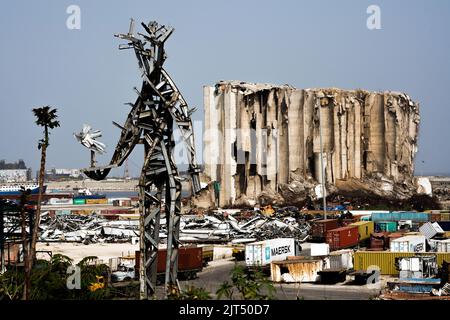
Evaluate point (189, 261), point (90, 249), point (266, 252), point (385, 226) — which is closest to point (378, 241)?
point (266, 252)

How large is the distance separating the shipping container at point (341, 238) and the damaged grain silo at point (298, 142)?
64.2 meters

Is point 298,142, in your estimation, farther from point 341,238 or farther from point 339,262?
point 339,262

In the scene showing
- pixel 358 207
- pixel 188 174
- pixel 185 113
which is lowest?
pixel 358 207

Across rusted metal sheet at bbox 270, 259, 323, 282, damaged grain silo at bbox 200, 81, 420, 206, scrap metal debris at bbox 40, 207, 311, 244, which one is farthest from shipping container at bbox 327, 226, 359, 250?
damaged grain silo at bbox 200, 81, 420, 206

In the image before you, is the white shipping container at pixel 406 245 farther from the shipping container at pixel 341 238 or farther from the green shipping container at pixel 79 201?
the green shipping container at pixel 79 201

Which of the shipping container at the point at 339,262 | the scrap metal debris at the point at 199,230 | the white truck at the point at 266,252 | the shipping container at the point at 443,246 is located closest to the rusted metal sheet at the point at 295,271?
the shipping container at the point at 339,262

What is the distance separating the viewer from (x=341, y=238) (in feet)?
180

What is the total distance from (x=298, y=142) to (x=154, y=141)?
114 meters

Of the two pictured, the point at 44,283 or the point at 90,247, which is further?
the point at 90,247

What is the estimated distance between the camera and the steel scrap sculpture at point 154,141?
1653cm

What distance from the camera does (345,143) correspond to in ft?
450
